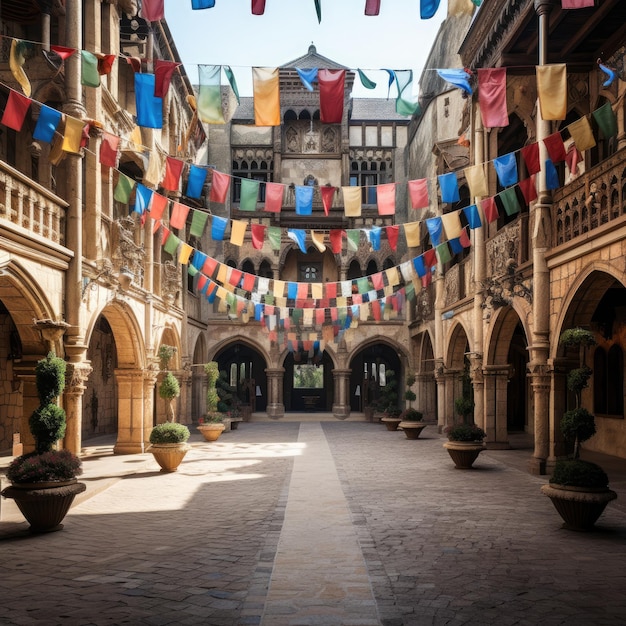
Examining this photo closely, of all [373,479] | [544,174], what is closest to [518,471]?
[373,479]

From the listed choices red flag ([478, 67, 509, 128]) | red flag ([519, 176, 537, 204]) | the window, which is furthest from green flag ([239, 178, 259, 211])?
the window

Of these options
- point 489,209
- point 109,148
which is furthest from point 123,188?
point 489,209

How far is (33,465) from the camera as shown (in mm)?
8156

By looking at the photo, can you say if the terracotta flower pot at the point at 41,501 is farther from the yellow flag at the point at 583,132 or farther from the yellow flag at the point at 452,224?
the yellow flag at the point at 452,224

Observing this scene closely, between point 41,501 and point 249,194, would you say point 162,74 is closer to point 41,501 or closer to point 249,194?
point 249,194

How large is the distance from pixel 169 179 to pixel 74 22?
3.36 meters

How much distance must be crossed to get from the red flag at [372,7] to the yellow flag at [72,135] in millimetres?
5277

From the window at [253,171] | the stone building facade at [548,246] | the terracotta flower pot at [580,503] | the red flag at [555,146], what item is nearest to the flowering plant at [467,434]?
the stone building facade at [548,246]

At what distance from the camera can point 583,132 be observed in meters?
10.3

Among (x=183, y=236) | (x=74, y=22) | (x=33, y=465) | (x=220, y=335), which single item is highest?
(x=74, y=22)

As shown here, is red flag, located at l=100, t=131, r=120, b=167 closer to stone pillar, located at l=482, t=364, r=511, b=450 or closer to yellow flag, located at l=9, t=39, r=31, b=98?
yellow flag, located at l=9, t=39, r=31, b=98

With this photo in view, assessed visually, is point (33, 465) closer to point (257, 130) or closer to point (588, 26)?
point (588, 26)

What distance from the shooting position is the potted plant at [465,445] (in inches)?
533

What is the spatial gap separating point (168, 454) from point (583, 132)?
32.4ft
